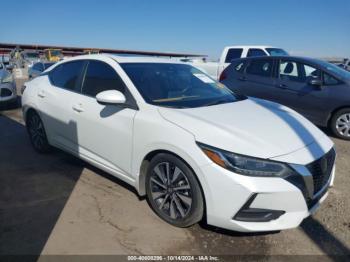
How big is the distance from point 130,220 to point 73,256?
69 centimetres

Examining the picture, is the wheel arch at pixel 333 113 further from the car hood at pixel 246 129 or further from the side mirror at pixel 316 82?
the car hood at pixel 246 129

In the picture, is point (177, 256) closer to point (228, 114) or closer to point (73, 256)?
point (73, 256)

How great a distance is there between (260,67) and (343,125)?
7.13 feet

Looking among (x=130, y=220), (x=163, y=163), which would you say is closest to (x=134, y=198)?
(x=130, y=220)

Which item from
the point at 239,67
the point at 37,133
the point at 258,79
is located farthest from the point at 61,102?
the point at 239,67

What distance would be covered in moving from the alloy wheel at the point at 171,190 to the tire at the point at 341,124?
14.8 feet

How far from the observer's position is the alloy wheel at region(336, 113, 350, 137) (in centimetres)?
593

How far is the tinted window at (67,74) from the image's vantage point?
13.4ft

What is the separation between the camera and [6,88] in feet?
28.2

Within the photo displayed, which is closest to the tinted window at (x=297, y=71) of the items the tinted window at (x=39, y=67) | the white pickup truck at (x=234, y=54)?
the white pickup truck at (x=234, y=54)

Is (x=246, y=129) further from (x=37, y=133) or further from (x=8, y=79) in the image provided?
(x=8, y=79)

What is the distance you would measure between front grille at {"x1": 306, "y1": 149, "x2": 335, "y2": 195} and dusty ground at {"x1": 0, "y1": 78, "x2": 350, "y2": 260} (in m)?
0.53

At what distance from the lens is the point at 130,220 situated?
10.2ft

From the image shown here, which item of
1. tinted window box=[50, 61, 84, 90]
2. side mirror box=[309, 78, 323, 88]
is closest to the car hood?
tinted window box=[50, 61, 84, 90]
